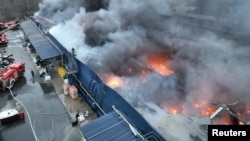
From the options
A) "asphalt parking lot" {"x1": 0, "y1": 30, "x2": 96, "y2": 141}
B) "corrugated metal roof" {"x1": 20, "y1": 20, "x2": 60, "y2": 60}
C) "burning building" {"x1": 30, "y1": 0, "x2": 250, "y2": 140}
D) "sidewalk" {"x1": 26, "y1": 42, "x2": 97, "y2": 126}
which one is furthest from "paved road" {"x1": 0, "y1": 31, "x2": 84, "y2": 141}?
"burning building" {"x1": 30, "y1": 0, "x2": 250, "y2": 140}

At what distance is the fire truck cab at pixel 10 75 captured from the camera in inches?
599

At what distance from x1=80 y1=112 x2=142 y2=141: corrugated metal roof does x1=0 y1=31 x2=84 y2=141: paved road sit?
3.17 meters

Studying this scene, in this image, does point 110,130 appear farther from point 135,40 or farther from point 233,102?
point 135,40

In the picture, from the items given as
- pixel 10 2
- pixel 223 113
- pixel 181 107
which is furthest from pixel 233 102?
pixel 10 2

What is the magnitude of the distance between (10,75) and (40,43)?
4.01m

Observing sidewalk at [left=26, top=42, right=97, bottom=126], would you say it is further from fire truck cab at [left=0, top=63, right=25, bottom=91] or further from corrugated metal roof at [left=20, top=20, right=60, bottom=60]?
fire truck cab at [left=0, top=63, right=25, bottom=91]

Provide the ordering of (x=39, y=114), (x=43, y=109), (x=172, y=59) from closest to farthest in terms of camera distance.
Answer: (x=39, y=114), (x=43, y=109), (x=172, y=59)

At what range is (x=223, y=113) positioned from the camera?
9711mm

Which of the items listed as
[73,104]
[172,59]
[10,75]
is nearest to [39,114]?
[73,104]

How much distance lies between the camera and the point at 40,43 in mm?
18641

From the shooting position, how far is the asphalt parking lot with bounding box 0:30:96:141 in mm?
11164

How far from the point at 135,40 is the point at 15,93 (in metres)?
8.84

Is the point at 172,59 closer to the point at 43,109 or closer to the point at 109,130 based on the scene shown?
the point at 109,130

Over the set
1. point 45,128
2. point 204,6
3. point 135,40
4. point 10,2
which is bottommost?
point 45,128
